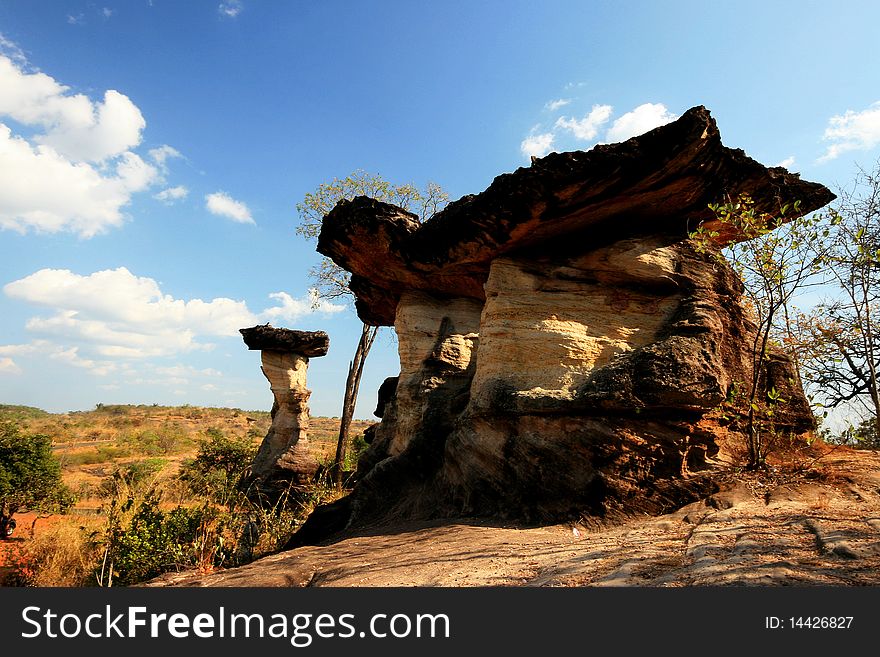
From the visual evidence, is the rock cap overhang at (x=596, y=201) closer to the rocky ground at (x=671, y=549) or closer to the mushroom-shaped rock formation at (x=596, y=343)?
the mushroom-shaped rock formation at (x=596, y=343)

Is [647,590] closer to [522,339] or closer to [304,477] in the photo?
[522,339]

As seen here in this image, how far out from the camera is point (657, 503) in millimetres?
5434

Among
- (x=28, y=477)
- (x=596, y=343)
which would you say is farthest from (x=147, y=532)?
(x=28, y=477)

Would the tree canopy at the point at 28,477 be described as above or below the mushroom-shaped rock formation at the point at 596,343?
below

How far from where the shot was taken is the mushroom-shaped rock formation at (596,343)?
5723 mm

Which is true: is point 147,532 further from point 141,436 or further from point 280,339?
point 141,436

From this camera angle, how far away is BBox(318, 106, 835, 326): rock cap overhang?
20.0ft

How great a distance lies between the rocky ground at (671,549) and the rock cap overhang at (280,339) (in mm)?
9287

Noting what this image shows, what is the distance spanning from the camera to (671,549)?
384 cm

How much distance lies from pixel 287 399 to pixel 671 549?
514 inches

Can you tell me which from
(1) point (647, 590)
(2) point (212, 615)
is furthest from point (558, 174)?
(2) point (212, 615)

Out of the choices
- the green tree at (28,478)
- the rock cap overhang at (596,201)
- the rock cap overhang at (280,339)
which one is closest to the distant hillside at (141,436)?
the green tree at (28,478)

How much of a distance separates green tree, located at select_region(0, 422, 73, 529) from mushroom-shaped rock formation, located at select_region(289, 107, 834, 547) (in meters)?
7.87

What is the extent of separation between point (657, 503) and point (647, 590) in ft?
9.64
